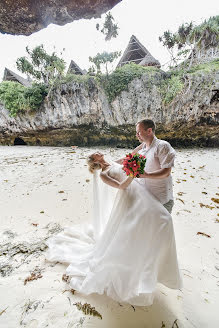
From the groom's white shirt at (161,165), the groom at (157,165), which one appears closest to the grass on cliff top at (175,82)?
the groom at (157,165)

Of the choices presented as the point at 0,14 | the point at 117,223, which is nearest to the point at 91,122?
the point at 0,14

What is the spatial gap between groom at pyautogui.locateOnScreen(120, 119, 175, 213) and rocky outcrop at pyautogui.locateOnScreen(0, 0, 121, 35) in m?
3.25

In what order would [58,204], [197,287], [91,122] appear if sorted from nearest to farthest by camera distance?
[197,287] → [58,204] → [91,122]

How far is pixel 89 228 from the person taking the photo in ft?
8.55

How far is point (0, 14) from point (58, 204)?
13.6ft

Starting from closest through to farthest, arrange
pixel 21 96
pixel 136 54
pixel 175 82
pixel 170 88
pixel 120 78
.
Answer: pixel 175 82, pixel 170 88, pixel 120 78, pixel 21 96, pixel 136 54

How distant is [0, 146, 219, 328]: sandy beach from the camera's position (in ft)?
4.62

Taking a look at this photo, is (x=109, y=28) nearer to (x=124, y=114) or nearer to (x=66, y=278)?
(x=124, y=114)

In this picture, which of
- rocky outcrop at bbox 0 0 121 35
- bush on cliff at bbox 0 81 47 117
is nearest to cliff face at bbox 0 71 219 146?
bush on cliff at bbox 0 81 47 117

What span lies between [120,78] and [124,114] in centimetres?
280

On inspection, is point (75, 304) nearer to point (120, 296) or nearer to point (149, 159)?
point (120, 296)

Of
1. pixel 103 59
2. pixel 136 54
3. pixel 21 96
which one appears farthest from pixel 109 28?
pixel 21 96

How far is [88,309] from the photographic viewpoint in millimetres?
1451

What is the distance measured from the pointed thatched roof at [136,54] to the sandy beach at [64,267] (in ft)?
51.0
